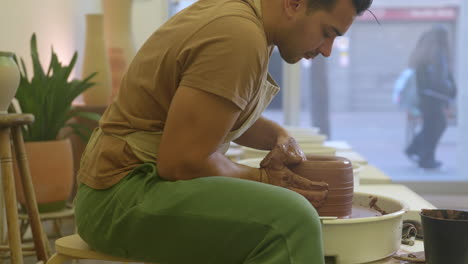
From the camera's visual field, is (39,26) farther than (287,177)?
Yes

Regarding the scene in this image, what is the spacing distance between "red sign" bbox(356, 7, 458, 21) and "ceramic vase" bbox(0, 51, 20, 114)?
4.16m

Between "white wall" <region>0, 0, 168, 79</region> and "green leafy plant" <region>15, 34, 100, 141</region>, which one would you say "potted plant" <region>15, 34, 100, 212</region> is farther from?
"white wall" <region>0, 0, 168, 79</region>

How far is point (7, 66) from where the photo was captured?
215 centimetres

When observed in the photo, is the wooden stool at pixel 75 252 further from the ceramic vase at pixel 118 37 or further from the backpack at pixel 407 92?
the backpack at pixel 407 92

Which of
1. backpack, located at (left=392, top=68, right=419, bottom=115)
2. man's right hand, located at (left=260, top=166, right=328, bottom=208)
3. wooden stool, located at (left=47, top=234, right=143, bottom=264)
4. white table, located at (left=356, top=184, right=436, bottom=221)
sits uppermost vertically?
man's right hand, located at (left=260, top=166, right=328, bottom=208)

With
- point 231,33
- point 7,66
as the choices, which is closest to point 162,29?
point 231,33

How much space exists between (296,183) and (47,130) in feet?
6.12

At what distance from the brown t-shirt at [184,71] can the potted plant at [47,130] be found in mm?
1568

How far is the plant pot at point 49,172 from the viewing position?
108 inches

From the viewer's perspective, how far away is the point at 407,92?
5.84 metres

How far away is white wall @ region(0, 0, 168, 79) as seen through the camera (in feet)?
9.98

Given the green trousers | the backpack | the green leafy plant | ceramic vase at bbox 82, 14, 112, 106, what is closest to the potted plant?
the green leafy plant

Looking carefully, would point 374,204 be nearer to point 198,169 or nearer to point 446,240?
point 446,240

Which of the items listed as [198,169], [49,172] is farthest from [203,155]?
[49,172]
